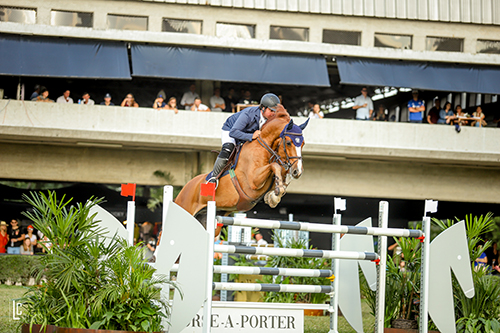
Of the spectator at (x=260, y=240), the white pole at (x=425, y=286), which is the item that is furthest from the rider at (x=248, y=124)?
the spectator at (x=260, y=240)

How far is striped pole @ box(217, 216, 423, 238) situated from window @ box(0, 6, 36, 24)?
14.1 metres

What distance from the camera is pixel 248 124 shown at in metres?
5.89

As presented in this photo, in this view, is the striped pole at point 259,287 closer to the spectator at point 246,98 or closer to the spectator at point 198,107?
the spectator at point 198,107

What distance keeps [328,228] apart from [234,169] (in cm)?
123

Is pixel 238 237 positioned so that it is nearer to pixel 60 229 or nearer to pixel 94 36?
pixel 60 229

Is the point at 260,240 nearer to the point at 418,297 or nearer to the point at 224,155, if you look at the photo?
the point at 418,297

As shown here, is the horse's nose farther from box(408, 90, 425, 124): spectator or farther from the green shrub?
box(408, 90, 425, 124): spectator

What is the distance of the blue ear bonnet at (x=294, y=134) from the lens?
17.5ft

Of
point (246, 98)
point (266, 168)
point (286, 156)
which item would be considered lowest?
point (266, 168)

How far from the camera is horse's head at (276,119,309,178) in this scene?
17.2 feet

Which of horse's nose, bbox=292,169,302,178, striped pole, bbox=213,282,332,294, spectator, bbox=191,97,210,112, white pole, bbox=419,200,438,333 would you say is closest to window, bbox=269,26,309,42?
Result: spectator, bbox=191,97,210,112

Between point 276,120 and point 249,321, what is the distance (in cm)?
205

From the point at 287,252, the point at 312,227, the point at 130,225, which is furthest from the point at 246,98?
the point at 287,252

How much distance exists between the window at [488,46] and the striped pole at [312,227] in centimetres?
1449
